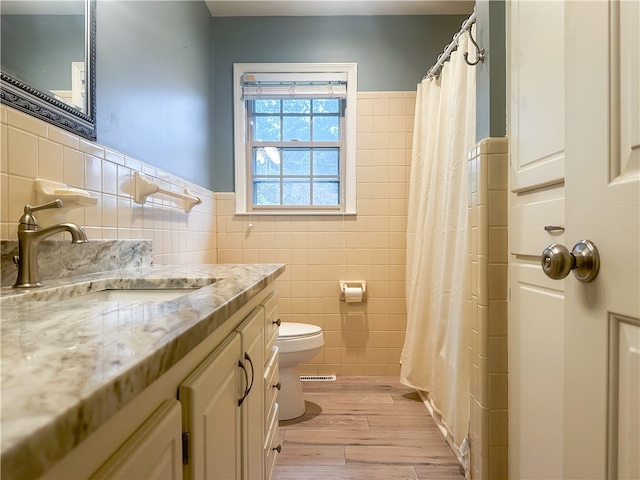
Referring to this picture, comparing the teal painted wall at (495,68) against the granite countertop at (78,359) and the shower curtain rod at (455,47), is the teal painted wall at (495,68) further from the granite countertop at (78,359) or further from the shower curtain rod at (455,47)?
the granite countertop at (78,359)

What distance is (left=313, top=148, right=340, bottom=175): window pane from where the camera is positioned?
270 centimetres

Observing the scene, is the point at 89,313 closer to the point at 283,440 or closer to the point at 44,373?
the point at 44,373

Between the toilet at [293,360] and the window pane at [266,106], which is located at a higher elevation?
the window pane at [266,106]

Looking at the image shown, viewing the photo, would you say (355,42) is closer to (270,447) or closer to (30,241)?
(30,241)

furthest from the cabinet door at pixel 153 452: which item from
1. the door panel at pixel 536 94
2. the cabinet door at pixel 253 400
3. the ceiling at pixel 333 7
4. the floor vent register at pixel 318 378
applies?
the ceiling at pixel 333 7

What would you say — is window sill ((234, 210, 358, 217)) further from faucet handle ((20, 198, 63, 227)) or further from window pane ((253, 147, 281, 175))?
faucet handle ((20, 198, 63, 227))

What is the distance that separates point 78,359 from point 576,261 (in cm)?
69

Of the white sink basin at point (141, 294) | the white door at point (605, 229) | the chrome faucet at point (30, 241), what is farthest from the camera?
the white sink basin at point (141, 294)

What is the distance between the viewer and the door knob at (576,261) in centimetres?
57

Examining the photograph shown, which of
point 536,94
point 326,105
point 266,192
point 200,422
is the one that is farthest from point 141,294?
point 326,105

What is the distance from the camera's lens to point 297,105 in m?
2.70

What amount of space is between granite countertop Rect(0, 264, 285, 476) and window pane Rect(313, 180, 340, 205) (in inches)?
78.6

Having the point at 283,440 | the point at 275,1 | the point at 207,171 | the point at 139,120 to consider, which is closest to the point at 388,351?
the point at 283,440

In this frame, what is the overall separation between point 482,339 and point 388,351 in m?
1.40
